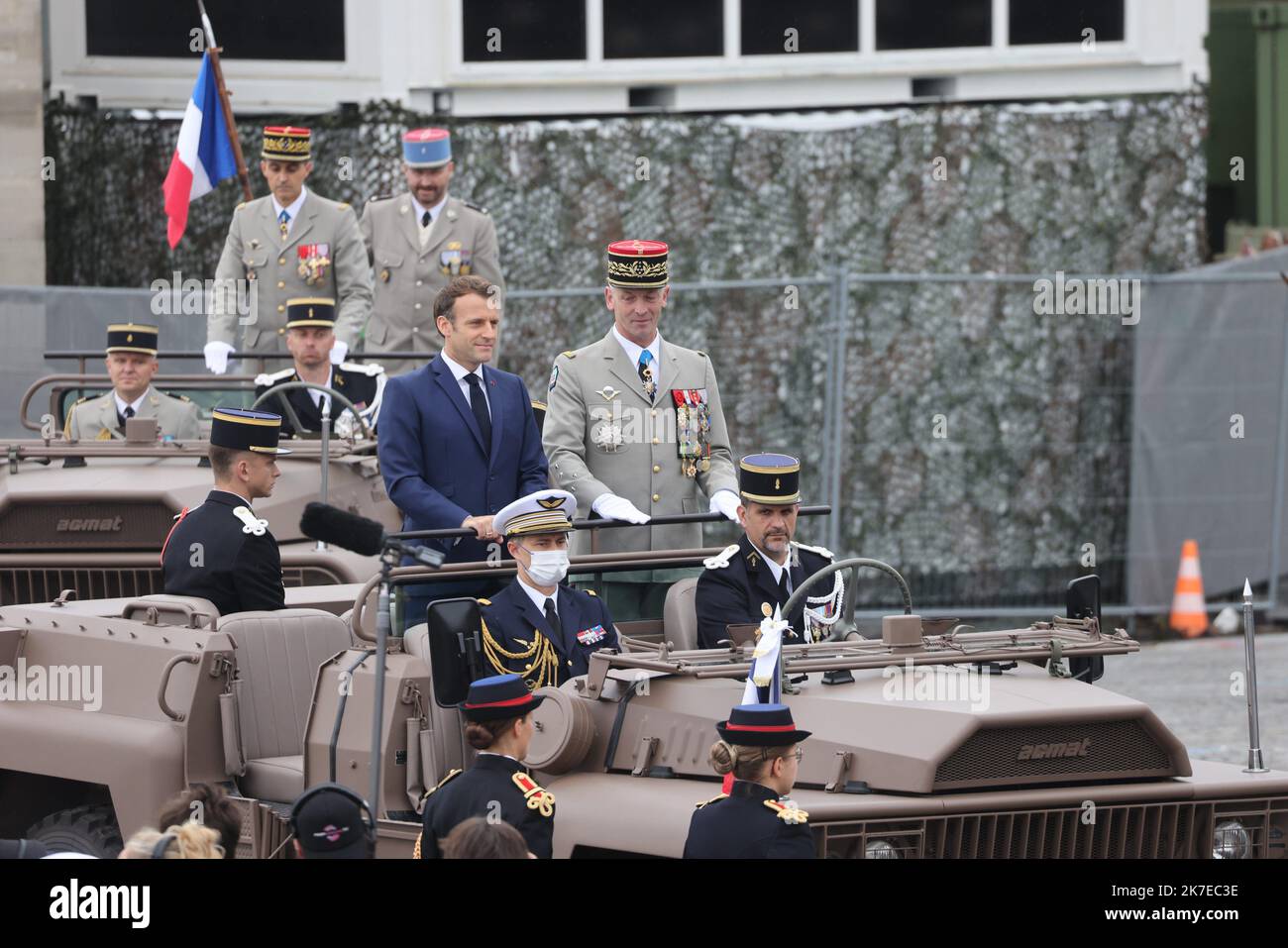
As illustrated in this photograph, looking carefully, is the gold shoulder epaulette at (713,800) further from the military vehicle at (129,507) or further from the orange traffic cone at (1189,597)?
the orange traffic cone at (1189,597)

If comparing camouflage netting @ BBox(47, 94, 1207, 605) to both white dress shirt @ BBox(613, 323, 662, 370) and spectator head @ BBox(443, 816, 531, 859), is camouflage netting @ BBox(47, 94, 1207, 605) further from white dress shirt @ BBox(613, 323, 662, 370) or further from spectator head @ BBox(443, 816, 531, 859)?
spectator head @ BBox(443, 816, 531, 859)

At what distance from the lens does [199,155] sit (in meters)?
14.4

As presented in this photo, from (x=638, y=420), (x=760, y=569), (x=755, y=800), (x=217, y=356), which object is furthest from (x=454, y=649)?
(x=217, y=356)

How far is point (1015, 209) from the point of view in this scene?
1625 centimetres

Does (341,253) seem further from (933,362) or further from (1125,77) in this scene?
(1125,77)

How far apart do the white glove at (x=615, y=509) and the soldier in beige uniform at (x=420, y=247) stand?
389 cm

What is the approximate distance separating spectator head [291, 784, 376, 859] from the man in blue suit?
287 cm

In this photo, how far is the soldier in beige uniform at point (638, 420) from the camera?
9.74 metres

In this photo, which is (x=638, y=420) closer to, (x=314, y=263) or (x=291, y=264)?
(x=314, y=263)

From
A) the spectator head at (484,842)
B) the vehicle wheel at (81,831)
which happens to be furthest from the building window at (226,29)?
the spectator head at (484,842)
